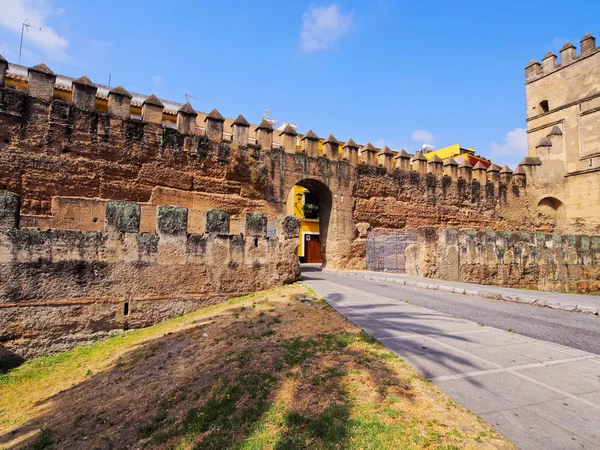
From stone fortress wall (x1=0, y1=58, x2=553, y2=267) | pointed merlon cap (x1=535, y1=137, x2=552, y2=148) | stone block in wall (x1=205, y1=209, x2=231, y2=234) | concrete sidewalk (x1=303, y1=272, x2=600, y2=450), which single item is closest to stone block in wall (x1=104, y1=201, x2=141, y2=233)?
stone block in wall (x1=205, y1=209, x2=231, y2=234)

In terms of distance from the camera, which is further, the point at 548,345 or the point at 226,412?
the point at 548,345

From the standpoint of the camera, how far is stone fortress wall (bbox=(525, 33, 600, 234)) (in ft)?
61.6

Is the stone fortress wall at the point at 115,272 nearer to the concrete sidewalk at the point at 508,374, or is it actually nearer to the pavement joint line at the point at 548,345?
the concrete sidewalk at the point at 508,374

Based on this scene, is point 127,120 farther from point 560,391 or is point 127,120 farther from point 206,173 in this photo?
point 560,391

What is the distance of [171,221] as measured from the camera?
718cm

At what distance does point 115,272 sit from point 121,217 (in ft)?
3.44

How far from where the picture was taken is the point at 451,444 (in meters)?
2.30

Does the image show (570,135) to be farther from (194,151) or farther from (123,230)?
(123,230)

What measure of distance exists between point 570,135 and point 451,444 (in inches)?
917

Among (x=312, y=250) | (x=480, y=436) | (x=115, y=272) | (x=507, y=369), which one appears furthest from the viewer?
(x=312, y=250)

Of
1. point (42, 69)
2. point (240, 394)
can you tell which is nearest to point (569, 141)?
point (240, 394)

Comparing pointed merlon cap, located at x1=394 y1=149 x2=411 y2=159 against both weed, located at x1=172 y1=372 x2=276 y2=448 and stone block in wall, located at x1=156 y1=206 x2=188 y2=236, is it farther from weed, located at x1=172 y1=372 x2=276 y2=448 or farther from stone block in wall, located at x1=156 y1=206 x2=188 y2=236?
weed, located at x1=172 y1=372 x2=276 y2=448

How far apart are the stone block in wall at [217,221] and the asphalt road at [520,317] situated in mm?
3806

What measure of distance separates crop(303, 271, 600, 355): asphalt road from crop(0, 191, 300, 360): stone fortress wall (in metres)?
3.48
